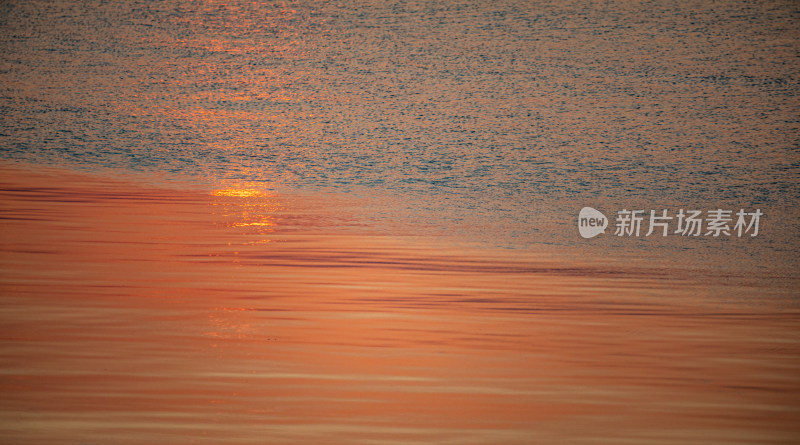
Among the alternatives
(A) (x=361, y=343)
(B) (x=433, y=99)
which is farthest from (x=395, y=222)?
(B) (x=433, y=99)

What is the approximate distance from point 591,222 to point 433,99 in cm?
106

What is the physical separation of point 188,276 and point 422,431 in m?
0.68

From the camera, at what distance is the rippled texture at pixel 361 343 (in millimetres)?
1184

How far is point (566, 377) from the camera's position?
4.35 feet

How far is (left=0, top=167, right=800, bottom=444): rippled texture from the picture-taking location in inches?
46.6

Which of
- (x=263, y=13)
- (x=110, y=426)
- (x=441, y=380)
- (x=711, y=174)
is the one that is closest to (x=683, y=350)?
(x=441, y=380)

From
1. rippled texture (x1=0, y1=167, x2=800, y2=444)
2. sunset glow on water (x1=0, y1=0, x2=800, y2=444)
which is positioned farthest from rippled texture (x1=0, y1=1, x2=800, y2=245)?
rippled texture (x1=0, y1=167, x2=800, y2=444)

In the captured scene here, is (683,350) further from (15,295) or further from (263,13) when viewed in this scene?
(263,13)

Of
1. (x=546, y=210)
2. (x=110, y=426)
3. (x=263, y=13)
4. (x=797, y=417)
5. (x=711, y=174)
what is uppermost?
(x=263, y=13)

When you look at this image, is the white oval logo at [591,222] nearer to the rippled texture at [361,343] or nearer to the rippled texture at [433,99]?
the rippled texture at [433,99]

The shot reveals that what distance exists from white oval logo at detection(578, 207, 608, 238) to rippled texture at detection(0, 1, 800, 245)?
0.04 meters

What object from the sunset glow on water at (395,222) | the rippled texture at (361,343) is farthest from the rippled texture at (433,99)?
the rippled texture at (361,343)

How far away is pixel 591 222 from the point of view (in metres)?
2.22

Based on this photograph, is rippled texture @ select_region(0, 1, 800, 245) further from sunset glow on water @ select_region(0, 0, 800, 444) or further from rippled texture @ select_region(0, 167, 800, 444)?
rippled texture @ select_region(0, 167, 800, 444)
